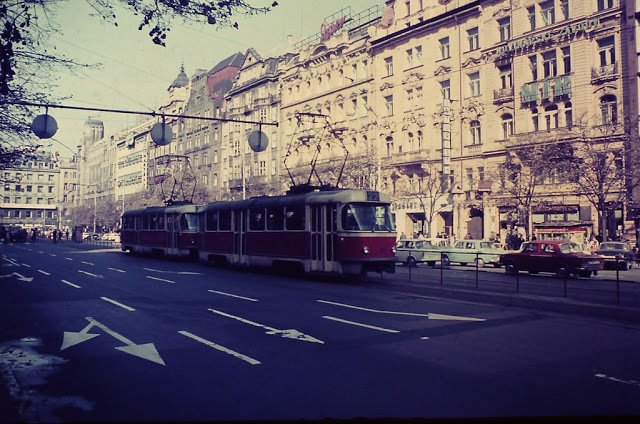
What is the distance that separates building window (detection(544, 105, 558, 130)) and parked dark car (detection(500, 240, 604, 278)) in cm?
1654

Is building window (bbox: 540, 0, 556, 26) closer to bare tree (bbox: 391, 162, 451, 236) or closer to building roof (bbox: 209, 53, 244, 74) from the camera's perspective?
bare tree (bbox: 391, 162, 451, 236)

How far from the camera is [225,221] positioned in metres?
27.1

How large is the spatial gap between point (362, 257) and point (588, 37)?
26.6m

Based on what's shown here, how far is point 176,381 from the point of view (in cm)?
659

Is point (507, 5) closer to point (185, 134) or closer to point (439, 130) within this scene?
point (439, 130)

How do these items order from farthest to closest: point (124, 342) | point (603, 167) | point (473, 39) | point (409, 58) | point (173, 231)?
point (409, 58) < point (473, 39) < point (173, 231) < point (603, 167) < point (124, 342)

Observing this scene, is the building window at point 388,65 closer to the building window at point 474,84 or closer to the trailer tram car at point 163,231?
the building window at point 474,84

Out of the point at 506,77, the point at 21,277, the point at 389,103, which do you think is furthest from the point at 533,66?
the point at 21,277

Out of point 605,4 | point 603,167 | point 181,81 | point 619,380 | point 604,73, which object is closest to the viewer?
point 619,380

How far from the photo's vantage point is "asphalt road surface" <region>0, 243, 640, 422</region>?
566 cm

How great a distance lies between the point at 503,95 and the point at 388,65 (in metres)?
12.8

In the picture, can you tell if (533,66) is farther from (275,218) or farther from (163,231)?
(163,231)

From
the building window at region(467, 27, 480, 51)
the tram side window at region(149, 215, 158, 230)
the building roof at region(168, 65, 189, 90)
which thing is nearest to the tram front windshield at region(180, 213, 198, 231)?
the tram side window at region(149, 215, 158, 230)

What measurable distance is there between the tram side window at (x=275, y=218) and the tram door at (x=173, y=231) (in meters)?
10.9
